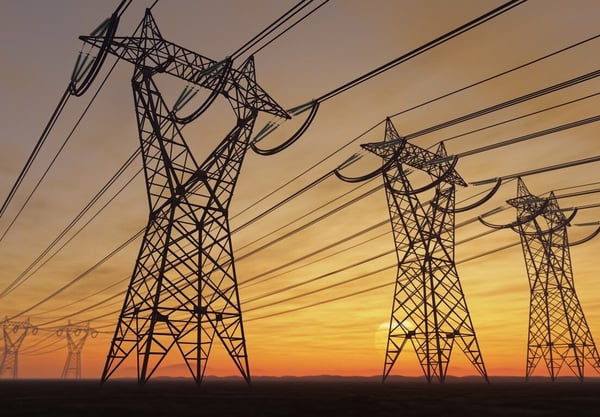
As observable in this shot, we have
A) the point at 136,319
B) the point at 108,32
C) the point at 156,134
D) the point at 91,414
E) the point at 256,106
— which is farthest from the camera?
the point at 256,106

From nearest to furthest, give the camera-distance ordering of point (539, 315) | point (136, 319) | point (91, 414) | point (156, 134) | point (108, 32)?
point (91, 414)
point (108, 32)
point (136, 319)
point (156, 134)
point (539, 315)

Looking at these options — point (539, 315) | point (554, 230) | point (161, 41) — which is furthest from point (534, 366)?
point (161, 41)

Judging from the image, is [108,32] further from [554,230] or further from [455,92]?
[554,230]

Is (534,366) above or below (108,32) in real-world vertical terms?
below

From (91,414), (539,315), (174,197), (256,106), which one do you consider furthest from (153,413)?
(539,315)

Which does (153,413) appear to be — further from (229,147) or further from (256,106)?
(256,106)

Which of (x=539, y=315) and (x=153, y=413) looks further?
(x=539, y=315)

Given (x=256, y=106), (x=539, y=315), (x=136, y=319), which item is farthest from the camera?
(x=539, y=315)

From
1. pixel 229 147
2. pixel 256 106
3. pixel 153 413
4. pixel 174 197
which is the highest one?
pixel 256 106

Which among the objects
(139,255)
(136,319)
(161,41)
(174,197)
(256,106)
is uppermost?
(161,41)
